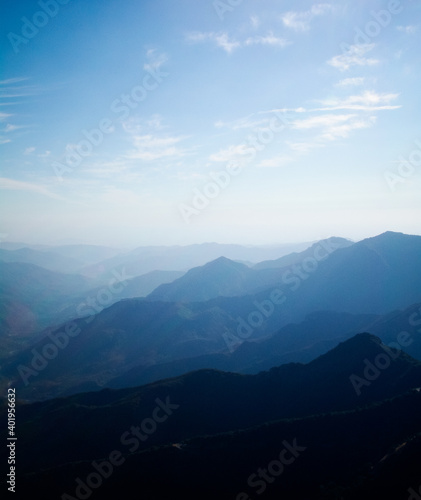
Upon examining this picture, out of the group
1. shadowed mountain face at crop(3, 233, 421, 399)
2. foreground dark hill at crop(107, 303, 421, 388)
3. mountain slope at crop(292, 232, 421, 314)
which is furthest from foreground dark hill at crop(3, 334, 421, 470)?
mountain slope at crop(292, 232, 421, 314)

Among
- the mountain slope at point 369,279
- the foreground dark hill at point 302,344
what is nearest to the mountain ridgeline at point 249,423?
the foreground dark hill at point 302,344

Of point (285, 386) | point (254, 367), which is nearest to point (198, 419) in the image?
point (285, 386)

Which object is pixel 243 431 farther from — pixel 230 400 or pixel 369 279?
pixel 369 279

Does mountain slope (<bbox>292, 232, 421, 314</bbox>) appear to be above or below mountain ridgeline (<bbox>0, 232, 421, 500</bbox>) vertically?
above

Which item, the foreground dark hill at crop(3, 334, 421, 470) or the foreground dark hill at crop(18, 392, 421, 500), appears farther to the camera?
the foreground dark hill at crop(3, 334, 421, 470)

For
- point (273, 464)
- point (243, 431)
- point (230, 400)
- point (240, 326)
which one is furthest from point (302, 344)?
point (273, 464)

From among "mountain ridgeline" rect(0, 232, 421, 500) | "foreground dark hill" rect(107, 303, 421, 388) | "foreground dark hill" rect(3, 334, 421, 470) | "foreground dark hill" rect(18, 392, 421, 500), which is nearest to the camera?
"foreground dark hill" rect(18, 392, 421, 500)

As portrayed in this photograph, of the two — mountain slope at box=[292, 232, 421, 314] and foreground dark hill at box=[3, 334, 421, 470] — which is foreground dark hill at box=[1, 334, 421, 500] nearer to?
foreground dark hill at box=[3, 334, 421, 470]

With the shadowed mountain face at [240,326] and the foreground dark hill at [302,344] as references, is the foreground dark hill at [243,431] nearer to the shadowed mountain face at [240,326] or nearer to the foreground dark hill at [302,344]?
the foreground dark hill at [302,344]

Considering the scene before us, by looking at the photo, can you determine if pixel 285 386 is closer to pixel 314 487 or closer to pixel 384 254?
pixel 314 487
